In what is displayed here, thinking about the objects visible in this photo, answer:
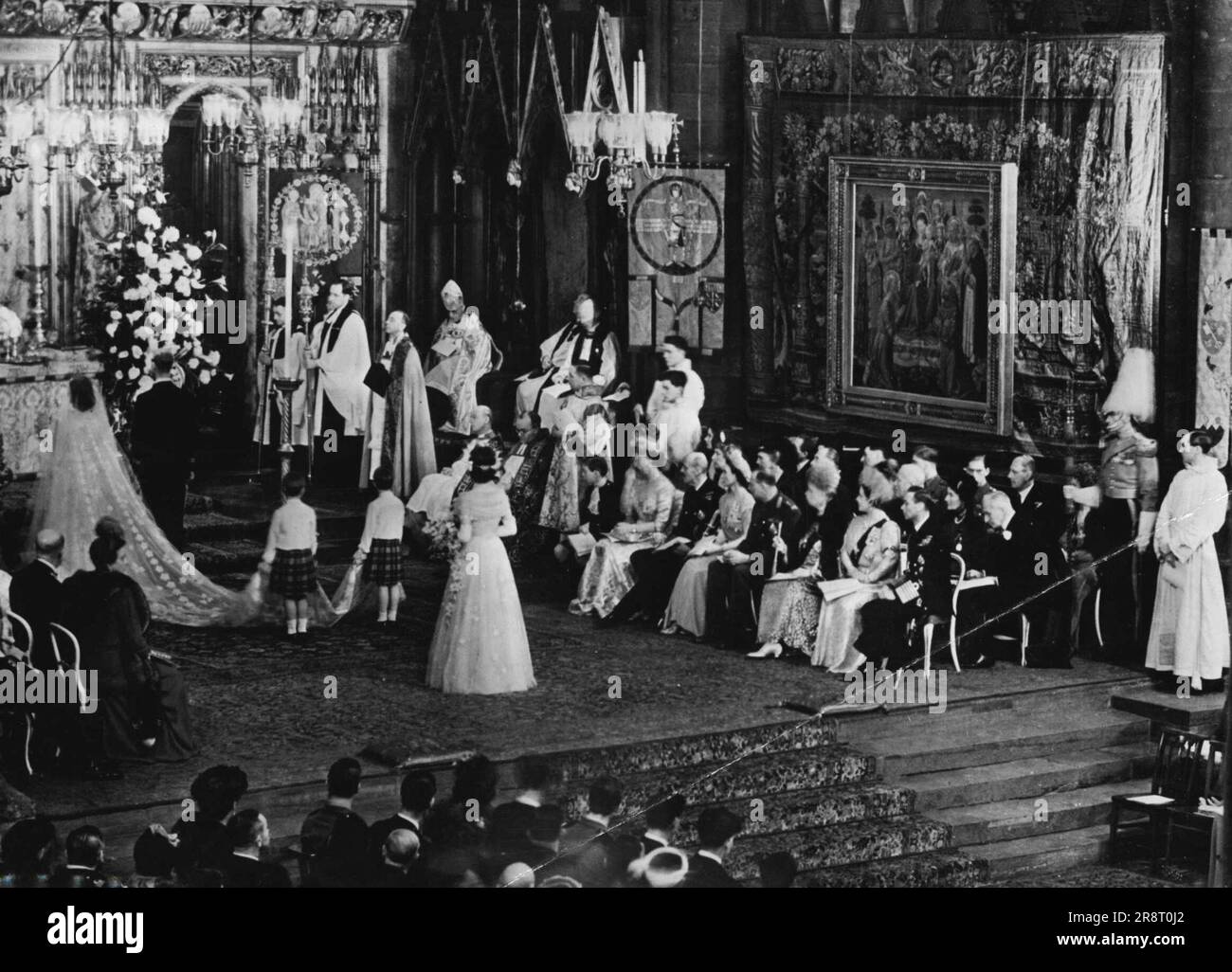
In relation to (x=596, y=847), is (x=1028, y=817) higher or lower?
lower

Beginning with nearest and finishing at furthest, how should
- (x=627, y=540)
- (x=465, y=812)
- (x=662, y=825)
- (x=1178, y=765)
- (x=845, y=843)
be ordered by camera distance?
(x=465, y=812), (x=662, y=825), (x=845, y=843), (x=1178, y=765), (x=627, y=540)

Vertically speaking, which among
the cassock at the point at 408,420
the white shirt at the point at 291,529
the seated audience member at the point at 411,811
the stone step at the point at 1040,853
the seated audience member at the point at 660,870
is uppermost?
the cassock at the point at 408,420

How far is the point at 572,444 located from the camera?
1911 centimetres

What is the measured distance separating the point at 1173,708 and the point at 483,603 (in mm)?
4226

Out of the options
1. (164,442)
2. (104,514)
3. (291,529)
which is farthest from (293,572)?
(164,442)

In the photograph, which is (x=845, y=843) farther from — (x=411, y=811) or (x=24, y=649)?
(x=24, y=649)

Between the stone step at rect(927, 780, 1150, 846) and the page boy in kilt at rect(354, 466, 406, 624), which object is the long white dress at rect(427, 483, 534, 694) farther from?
the stone step at rect(927, 780, 1150, 846)

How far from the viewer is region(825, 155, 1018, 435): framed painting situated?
59.6 feet

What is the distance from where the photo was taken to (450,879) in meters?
11.7

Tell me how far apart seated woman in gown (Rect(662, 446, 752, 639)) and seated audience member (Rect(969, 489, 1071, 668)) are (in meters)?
1.58

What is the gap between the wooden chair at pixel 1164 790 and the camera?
14.6m

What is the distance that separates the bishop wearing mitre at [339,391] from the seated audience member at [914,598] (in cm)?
591

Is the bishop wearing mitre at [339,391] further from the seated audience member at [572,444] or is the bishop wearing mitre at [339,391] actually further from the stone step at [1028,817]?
the stone step at [1028,817]

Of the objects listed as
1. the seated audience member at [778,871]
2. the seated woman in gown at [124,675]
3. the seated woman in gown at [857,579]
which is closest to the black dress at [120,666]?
the seated woman in gown at [124,675]
